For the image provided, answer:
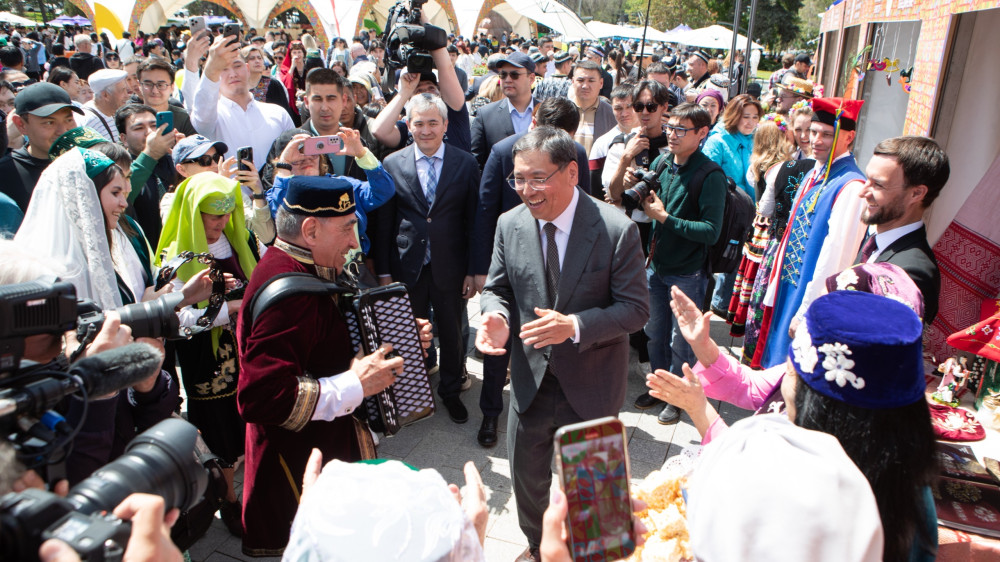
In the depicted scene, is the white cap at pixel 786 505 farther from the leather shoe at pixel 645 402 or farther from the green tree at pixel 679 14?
the green tree at pixel 679 14

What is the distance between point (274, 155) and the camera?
14.5 ft

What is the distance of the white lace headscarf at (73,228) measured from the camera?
8.39 ft

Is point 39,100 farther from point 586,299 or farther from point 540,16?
point 540,16

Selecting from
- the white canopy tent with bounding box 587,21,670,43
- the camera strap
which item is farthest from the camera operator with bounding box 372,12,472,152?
the white canopy tent with bounding box 587,21,670,43

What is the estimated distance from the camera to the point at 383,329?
239 cm

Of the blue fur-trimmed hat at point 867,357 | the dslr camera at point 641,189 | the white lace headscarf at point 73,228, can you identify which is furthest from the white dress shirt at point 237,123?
the blue fur-trimmed hat at point 867,357

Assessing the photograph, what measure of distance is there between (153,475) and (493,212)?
3184 mm

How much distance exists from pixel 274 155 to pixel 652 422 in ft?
10.8

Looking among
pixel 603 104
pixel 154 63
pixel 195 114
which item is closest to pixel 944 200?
pixel 603 104

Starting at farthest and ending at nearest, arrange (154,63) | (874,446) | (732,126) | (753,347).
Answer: (732,126) → (154,63) → (753,347) → (874,446)

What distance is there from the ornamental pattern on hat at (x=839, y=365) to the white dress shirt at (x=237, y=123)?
4.71 m

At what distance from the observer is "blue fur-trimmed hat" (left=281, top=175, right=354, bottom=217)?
2340 mm

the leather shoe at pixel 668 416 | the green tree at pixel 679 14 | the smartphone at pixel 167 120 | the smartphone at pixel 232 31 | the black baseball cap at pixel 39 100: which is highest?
the green tree at pixel 679 14

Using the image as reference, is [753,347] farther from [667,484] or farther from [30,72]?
[30,72]
